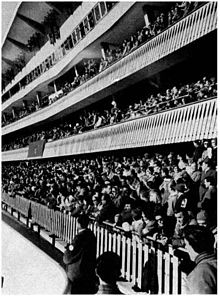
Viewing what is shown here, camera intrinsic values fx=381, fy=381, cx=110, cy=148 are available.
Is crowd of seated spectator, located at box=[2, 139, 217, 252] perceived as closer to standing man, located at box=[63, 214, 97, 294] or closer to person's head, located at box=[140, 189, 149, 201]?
person's head, located at box=[140, 189, 149, 201]

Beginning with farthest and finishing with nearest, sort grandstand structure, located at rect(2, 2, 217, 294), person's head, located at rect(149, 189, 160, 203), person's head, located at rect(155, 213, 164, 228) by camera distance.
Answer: grandstand structure, located at rect(2, 2, 217, 294)
person's head, located at rect(149, 189, 160, 203)
person's head, located at rect(155, 213, 164, 228)

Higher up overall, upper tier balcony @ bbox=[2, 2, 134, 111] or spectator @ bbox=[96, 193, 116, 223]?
upper tier balcony @ bbox=[2, 2, 134, 111]

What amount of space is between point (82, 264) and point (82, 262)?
0.03 meters

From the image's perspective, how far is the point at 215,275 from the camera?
2861mm

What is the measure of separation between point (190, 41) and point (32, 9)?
18572 millimetres

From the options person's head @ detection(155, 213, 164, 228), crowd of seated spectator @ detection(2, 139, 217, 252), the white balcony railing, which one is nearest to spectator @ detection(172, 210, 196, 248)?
crowd of seated spectator @ detection(2, 139, 217, 252)

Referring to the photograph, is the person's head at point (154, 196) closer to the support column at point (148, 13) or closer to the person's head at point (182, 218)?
the person's head at point (182, 218)

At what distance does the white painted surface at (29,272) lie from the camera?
7.01m

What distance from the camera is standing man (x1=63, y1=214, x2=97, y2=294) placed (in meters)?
4.56

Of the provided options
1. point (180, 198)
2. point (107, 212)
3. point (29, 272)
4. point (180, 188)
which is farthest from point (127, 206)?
point (29, 272)

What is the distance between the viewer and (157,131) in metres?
12.7

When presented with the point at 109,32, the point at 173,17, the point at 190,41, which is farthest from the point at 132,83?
the point at 190,41

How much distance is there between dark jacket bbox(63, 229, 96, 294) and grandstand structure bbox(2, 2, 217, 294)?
1.04m

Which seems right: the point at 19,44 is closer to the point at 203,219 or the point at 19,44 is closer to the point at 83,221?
the point at 83,221
